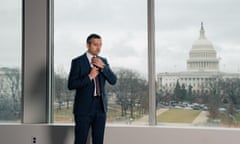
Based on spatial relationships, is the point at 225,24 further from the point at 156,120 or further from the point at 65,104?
the point at 65,104

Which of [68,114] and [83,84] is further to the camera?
[68,114]

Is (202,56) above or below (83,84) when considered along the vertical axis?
above

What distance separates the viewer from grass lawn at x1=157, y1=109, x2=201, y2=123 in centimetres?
344

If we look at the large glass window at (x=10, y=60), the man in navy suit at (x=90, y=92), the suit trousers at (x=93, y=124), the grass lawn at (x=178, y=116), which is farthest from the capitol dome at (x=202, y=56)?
the large glass window at (x=10, y=60)

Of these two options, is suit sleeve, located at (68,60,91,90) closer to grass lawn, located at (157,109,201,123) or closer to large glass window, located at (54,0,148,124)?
large glass window, located at (54,0,148,124)

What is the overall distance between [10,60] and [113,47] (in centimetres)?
135

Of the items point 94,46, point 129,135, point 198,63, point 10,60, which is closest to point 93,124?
point 129,135

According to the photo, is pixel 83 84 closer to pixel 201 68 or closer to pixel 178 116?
pixel 178 116

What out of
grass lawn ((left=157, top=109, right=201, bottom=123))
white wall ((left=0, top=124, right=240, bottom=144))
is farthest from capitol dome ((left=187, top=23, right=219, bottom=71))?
white wall ((left=0, top=124, right=240, bottom=144))

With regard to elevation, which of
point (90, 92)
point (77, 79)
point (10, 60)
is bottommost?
point (90, 92)

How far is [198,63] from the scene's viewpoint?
11.3 ft

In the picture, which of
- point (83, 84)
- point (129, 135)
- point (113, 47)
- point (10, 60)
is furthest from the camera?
point (10, 60)

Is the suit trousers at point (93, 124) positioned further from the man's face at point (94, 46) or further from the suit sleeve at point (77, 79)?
the man's face at point (94, 46)

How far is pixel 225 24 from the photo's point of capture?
3369 millimetres
